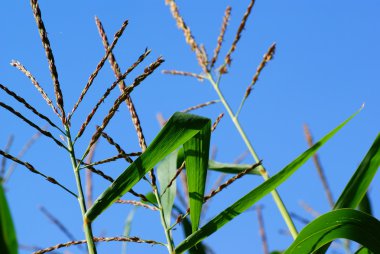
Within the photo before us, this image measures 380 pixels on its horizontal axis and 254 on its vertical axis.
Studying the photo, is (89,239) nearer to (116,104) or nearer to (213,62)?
(116,104)

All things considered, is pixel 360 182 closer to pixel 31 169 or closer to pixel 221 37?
pixel 31 169

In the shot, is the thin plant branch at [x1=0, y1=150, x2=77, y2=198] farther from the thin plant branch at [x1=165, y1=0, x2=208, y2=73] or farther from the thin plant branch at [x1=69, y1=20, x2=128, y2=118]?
the thin plant branch at [x1=165, y1=0, x2=208, y2=73]

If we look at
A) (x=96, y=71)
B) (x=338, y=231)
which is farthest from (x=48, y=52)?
(x=338, y=231)

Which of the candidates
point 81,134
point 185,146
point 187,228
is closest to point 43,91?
point 81,134

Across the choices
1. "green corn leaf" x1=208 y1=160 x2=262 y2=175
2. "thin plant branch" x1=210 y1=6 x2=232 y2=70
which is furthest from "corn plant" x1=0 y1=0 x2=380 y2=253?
"thin plant branch" x1=210 y1=6 x2=232 y2=70

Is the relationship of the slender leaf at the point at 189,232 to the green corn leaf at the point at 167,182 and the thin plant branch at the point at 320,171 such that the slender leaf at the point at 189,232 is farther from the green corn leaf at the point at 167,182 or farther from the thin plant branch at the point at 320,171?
the thin plant branch at the point at 320,171

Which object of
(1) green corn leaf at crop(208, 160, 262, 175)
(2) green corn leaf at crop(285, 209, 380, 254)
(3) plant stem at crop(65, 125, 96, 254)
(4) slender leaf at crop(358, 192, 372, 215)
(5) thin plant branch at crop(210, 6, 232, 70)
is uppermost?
(5) thin plant branch at crop(210, 6, 232, 70)
